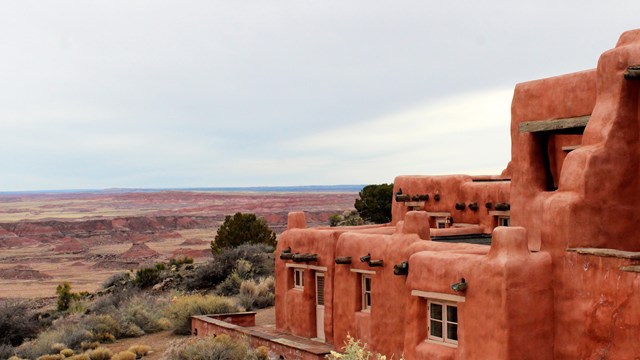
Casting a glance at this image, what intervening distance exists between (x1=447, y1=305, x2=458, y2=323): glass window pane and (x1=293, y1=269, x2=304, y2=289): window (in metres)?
7.92

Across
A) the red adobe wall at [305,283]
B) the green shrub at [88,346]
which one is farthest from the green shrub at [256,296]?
the red adobe wall at [305,283]

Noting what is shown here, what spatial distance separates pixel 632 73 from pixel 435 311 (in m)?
5.74

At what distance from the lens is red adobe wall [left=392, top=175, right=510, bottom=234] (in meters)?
22.4

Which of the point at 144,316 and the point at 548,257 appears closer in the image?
the point at 548,257

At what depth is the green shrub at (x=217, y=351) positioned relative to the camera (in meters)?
20.4

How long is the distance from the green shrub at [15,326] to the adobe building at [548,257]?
18.1 meters

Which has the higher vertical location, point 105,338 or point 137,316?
point 137,316

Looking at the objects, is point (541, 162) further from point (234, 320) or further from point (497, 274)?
point (234, 320)

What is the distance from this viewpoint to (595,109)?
46.8 ft

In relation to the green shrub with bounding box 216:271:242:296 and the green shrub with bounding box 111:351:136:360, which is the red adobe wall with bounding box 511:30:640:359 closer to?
the green shrub with bounding box 111:351:136:360

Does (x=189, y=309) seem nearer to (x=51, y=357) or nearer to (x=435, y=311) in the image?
(x=51, y=357)

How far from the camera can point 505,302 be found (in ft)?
43.3

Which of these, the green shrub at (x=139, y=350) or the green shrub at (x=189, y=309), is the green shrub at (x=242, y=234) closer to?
the green shrub at (x=189, y=309)

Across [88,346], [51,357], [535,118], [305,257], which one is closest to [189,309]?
[88,346]
